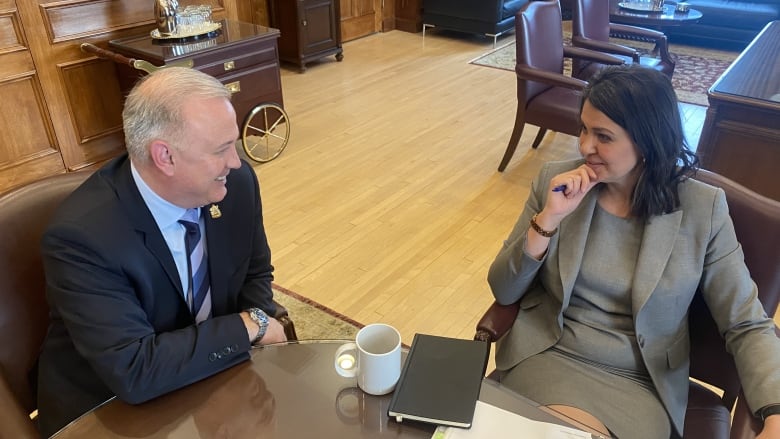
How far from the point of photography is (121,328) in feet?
3.47

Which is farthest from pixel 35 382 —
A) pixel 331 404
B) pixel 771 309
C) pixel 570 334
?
pixel 771 309

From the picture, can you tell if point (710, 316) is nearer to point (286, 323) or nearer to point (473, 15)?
point (286, 323)

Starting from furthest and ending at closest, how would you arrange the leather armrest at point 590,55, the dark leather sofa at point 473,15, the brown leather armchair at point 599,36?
1. the dark leather sofa at point 473,15
2. the brown leather armchair at point 599,36
3. the leather armrest at point 590,55

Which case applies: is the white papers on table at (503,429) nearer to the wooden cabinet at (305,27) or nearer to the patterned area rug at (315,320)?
the patterned area rug at (315,320)

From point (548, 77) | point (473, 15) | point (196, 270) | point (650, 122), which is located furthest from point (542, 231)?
point (473, 15)

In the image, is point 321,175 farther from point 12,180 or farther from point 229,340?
point 229,340

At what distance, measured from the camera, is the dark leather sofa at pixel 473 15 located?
5672 millimetres

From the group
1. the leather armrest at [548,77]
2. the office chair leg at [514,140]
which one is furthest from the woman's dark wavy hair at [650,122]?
the office chair leg at [514,140]

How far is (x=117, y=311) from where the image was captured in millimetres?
1066

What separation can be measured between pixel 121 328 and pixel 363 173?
7.91ft

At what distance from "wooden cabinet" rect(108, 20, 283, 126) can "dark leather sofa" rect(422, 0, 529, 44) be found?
300cm

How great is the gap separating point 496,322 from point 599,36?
9.79ft

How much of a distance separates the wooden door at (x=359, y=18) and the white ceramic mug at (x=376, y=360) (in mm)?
5247

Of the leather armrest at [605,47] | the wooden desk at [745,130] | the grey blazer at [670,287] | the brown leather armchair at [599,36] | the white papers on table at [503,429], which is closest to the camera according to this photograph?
the white papers on table at [503,429]
